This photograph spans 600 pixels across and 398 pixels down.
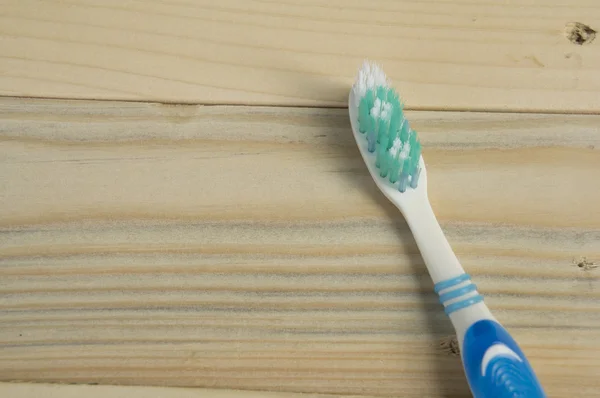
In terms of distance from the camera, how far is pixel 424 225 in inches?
19.1

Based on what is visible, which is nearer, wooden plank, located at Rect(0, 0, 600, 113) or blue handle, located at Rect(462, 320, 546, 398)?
blue handle, located at Rect(462, 320, 546, 398)

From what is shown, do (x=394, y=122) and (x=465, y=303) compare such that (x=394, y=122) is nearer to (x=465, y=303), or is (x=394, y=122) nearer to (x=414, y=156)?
(x=414, y=156)

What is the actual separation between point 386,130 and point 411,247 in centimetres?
10

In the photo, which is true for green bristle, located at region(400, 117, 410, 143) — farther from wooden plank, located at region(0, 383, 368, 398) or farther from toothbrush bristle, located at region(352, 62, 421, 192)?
wooden plank, located at region(0, 383, 368, 398)

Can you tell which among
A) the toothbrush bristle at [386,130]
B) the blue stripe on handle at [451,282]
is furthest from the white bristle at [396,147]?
the blue stripe on handle at [451,282]

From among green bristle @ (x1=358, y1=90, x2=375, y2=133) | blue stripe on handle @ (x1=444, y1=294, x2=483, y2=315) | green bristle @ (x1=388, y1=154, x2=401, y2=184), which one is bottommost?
blue stripe on handle @ (x1=444, y1=294, x2=483, y2=315)

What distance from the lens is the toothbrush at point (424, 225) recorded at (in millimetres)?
432

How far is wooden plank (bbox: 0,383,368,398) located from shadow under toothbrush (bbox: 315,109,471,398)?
87mm

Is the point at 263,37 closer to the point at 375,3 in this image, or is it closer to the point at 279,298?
the point at 375,3

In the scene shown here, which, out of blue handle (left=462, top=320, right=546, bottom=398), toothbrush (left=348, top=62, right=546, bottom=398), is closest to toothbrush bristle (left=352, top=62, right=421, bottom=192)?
toothbrush (left=348, top=62, right=546, bottom=398)

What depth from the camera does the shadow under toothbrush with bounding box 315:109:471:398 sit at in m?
0.48

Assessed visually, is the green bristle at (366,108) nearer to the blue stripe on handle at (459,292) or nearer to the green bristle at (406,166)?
the green bristle at (406,166)

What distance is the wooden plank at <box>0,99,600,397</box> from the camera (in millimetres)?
483

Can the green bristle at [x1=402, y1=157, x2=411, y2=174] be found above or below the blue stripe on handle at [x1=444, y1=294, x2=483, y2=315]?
above
